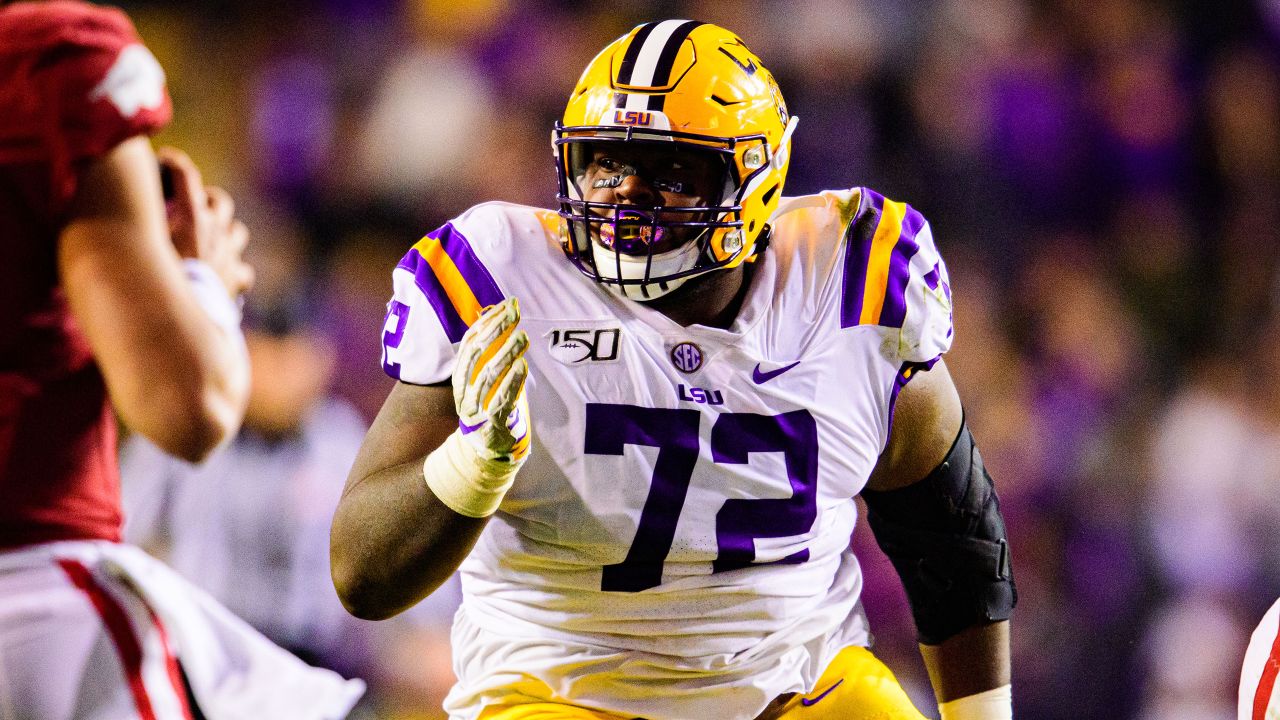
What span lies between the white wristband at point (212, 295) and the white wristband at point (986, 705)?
1439mm

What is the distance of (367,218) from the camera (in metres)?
4.93

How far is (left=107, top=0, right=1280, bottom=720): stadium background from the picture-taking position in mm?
4664

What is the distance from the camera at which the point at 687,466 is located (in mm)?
2045

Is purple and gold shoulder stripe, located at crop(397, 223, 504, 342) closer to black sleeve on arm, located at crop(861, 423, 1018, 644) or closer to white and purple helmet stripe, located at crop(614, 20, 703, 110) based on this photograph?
white and purple helmet stripe, located at crop(614, 20, 703, 110)

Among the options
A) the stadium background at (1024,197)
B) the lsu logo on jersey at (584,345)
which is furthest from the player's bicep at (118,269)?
the stadium background at (1024,197)

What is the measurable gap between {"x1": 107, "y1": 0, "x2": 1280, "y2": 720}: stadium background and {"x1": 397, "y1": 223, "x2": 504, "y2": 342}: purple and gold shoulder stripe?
2522 millimetres

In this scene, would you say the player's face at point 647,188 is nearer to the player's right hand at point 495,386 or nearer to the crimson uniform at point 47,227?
the player's right hand at point 495,386

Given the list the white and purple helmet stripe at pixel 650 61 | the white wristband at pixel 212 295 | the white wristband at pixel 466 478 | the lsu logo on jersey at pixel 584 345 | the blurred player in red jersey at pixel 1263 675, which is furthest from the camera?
the white and purple helmet stripe at pixel 650 61

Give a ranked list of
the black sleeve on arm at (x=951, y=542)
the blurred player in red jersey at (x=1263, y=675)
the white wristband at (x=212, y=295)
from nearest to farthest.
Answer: the white wristband at (x=212, y=295) → the blurred player in red jersey at (x=1263, y=675) → the black sleeve on arm at (x=951, y=542)

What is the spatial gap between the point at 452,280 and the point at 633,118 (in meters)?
0.38

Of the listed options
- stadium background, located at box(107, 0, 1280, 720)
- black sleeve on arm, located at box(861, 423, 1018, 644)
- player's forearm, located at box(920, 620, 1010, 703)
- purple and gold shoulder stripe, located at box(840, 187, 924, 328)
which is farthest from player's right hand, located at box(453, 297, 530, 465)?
stadium background, located at box(107, 0, 1280, 720)

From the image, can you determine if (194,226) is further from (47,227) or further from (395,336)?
(395,336)

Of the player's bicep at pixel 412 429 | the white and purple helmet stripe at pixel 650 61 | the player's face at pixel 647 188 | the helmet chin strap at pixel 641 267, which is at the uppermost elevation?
the white and purple helmet stripe at pixel 650 61

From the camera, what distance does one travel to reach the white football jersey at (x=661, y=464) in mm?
2023
